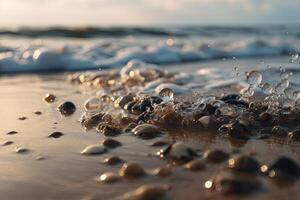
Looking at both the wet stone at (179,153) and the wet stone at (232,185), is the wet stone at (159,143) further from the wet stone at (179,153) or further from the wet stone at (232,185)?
the wet stone at (232,185)

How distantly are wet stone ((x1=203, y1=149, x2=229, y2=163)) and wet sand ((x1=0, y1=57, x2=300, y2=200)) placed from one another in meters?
0.06

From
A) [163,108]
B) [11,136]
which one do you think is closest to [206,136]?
[163,108]

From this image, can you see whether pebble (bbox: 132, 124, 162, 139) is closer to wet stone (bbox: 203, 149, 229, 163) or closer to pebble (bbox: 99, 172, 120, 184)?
wet stone (bbox: 203, 149, 229, 163)

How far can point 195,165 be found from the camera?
6.19ft

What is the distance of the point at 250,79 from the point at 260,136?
2.64 feet

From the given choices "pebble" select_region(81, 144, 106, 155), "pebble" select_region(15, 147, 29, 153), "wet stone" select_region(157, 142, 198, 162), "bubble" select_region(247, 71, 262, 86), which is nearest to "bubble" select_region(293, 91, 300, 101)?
"bubble" select_region(247, 71, 262, 86)

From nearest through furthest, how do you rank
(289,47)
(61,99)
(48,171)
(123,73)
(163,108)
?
(48,171) → (163,108) → (61,99) → (123,73) → (289,47)

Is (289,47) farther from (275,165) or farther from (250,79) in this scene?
(275,165)

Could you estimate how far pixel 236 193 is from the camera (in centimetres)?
155

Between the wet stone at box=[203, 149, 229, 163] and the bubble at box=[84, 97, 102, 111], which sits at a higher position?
the bubble at box=[84, 97, 102, 111]

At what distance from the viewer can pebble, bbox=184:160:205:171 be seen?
1.87 m

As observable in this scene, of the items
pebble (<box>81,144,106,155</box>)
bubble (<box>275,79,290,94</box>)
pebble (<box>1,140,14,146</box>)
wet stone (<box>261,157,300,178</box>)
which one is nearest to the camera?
wet stone (<box>261,157,300,178</box>)

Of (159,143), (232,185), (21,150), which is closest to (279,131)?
(159,143)

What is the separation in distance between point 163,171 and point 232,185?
0.34 metres
